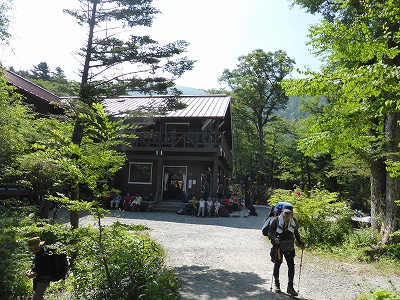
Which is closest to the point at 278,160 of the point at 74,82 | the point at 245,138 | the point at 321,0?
the point at 245,138

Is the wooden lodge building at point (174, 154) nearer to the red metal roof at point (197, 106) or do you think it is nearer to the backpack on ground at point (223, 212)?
the red metal roof at point (197, 106)

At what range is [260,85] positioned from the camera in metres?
34.0

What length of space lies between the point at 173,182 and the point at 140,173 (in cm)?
253

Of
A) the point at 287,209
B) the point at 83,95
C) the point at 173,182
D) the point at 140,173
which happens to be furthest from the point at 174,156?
the point at 287,209

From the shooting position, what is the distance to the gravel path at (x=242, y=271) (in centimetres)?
539

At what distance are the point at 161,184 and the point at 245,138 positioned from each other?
24893 millimetres

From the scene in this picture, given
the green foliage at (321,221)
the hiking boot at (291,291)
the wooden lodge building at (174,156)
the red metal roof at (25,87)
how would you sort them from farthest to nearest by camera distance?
the wooden lodge building at (174,156) < the red metal roof at (25,87) < the green foliage at (321,221) < the hiking boot at (291,291)

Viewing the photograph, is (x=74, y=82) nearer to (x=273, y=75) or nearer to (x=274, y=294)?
(x=274, y=294)

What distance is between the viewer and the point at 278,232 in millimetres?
5441

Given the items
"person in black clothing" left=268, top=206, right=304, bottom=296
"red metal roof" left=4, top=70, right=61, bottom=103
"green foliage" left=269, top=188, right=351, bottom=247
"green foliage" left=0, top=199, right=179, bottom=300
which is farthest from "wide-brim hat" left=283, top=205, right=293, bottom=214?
"red metal roof" left=4, top=70, right=61, bottom=103

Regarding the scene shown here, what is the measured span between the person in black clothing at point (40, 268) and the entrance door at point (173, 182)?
1622 cm

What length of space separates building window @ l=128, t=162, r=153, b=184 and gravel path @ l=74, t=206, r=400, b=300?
401 inches

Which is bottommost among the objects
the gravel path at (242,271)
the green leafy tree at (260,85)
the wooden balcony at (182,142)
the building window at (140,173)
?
the gravel path at (242,271)

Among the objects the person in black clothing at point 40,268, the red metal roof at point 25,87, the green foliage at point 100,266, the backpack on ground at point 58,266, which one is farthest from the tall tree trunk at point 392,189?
the red metal roof at point 25,87
